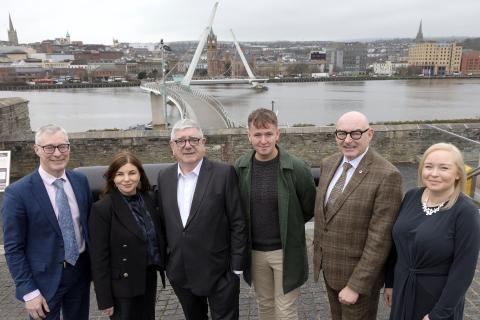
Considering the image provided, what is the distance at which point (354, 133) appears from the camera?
1633 millimetres

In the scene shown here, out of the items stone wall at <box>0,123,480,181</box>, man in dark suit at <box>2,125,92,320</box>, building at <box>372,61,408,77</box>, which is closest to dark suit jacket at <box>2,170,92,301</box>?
man in dark suit at <box>2,125,92,320</box>

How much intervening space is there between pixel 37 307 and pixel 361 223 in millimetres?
1415

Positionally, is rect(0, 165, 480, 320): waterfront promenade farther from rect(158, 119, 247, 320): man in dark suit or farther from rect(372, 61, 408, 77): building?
rect(372, 61, 408, 77): building

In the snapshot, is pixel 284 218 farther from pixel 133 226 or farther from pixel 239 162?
pixel 133 226

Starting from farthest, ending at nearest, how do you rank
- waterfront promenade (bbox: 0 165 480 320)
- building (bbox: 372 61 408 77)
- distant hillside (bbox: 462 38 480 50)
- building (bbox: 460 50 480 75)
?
distant hillside (bbox: 462 38 480 50) < building (bbox: 372 61 408 77) < building (bbox: 460 50 480 75) < waterfront promenade (bbox: 0 165 480 320)

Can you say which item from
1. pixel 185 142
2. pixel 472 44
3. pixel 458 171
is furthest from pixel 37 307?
pixel 472 44

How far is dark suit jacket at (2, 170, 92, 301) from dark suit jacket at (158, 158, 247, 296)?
0.41 m

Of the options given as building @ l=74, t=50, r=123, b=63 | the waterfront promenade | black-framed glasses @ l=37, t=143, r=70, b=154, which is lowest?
the waterfront promenade

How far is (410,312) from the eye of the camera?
1576 millimetres

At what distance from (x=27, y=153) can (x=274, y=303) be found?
667 cm

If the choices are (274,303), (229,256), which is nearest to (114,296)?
(229,256)

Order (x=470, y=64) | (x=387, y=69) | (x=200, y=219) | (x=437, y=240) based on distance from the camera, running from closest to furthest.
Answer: (x=437, y=240), (x=200, y=219), (x=470, y=64), (x=387, y=69)

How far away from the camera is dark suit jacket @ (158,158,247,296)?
1736 millimetres

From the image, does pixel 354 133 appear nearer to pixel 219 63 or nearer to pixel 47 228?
pixel 47 228
